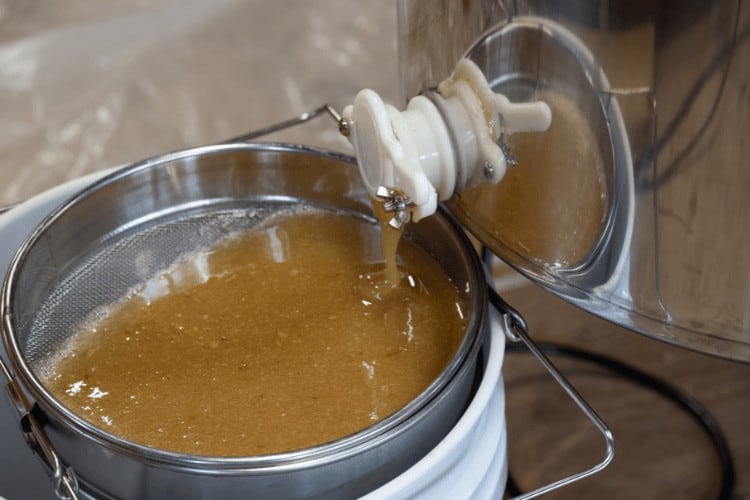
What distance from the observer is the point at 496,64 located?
0.56 metres

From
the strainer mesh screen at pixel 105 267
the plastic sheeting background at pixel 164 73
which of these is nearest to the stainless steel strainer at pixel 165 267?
the strainer mesh screen at pixel 105 267

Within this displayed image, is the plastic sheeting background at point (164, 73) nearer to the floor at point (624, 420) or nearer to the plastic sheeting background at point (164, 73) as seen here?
the plastic sheeting background at point (164, 73)

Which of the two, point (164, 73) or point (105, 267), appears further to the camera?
point (164, 73)

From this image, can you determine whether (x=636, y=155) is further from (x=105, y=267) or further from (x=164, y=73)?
(x=164, y=73)

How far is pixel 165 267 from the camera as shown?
Answer: 2.57 feet

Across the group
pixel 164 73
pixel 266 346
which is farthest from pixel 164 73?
pixel 266 346

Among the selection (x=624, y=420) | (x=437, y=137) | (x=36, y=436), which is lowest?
(x=624, y=420)

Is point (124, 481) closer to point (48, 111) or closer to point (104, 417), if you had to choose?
point (104, 417)

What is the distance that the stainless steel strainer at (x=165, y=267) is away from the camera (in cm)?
54

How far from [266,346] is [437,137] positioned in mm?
212

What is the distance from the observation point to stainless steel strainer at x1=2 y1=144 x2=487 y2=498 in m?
0.54

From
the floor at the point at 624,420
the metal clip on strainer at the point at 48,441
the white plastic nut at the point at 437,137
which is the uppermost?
the white plastic nut at the point at 437,137

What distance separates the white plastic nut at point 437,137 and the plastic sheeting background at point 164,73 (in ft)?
2.52

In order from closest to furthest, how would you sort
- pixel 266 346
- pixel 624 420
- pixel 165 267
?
pixel 266 346 → pixel 165 267 → pixel 624 420
